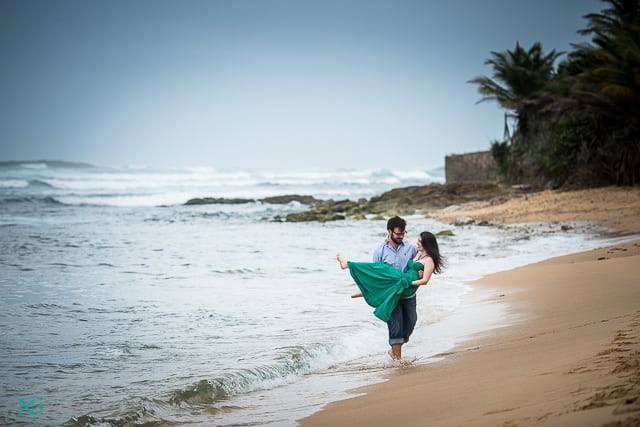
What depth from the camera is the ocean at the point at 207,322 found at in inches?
203

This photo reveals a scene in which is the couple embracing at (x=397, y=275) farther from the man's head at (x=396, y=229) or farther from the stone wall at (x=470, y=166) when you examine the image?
the stone wall at (x=470, y=166)

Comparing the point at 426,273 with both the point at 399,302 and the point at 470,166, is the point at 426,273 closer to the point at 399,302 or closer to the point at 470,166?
the point at 399,302

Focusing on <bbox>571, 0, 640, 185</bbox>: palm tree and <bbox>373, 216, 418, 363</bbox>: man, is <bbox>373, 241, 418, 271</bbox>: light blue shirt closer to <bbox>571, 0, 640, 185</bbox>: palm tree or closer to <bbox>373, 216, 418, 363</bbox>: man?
<bbox>373, 216, 418, 363</bbox>: man

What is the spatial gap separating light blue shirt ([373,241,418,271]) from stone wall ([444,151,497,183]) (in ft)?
124

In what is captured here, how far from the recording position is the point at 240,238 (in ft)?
69.2

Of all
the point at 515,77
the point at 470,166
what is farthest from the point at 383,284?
the point at 470,166

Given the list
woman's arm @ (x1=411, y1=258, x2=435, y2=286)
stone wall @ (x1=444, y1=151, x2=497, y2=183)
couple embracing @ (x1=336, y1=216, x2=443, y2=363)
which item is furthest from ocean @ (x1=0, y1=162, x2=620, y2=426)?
stone wall @ (x1=444, y1=151, x2=497, y2=183)

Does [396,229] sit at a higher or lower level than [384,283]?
higher

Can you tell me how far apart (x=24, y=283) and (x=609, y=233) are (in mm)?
13483

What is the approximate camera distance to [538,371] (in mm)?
4180

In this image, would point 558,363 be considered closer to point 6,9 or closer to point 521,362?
point 521,362

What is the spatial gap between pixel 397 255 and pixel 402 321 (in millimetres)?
646

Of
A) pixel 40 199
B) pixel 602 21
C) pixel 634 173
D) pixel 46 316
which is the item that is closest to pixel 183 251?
pixel 46 316

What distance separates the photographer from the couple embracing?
5.73 metres
